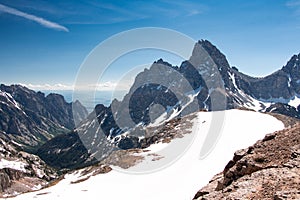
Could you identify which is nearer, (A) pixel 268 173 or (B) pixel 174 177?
(A) pixel 268 173

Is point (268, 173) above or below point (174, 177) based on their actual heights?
above

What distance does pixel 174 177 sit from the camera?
57781 mm

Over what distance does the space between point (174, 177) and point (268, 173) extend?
42598 mm

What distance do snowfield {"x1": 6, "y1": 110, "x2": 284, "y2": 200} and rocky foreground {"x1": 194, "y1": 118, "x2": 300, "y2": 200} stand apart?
25.6m

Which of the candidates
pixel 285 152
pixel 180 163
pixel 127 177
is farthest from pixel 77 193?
pixel 285 152

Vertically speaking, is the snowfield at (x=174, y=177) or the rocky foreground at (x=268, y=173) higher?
the rocky foreground at (x=268, y=173)

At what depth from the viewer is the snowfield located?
5162 cm

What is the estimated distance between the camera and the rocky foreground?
14.6 m

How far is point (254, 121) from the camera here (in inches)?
3883

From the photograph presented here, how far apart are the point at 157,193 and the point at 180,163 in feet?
59.3

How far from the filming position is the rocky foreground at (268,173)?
14633 millimetres

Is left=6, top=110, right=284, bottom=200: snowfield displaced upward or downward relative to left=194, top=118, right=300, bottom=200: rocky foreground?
downward

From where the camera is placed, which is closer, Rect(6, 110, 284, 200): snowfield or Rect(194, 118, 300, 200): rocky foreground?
Rect(194, 118, 300, 200): rocky foreground

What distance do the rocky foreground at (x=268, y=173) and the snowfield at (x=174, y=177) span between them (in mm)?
25643
